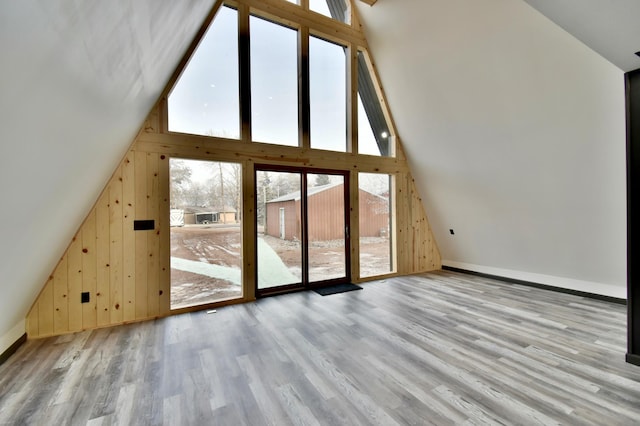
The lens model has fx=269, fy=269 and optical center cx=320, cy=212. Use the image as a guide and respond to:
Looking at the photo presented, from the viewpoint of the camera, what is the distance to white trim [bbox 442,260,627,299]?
151 inches

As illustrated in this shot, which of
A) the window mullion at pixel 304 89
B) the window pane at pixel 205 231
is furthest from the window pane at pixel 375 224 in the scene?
the window pane at pixel 205 231

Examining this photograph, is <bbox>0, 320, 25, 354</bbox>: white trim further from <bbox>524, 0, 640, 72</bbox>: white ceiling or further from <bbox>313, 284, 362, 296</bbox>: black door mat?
<bbox>524, 0, 640, 72</bbox>: white ceiling

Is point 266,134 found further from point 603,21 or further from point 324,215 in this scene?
point 603,21

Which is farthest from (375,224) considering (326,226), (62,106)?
(62,106)

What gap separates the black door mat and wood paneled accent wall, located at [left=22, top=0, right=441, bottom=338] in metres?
1.12

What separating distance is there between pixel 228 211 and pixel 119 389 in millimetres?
2388

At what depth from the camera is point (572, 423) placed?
5.52ft

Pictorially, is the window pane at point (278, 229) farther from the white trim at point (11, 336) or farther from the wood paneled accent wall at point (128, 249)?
the white trim at point (11, 336)

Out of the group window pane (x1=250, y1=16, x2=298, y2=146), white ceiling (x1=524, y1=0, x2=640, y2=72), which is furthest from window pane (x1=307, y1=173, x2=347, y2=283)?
white ceiling (x1=524, y1=0, x2=640, y2=72)

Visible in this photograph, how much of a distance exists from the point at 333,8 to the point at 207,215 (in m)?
4.53

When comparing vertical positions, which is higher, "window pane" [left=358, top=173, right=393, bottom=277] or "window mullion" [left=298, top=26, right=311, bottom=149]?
"window mullion" [left=298, top=26, right=311, bottom=149]

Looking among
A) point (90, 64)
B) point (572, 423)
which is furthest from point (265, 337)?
point (90, 64)

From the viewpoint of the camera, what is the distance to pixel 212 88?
13.1 feet

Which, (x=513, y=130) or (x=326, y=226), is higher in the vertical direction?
(x=513, y=130)
